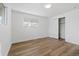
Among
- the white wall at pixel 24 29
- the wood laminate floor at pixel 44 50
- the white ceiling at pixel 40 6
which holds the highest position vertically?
the white ceiling at pixel 40 6

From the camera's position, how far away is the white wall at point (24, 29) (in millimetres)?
4590

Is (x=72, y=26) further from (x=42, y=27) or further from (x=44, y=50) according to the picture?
(x=42, y=27)

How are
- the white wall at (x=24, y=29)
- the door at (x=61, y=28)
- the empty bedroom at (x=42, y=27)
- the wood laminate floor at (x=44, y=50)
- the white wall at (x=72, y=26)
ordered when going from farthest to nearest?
the door at (x=61, y=28)
the white wall at (x=24, y=29)
the white wall at (x=72, y=26)
the empty bedroom at (x=42, y=27)
the wood laminate floor at (x=44, y=50)

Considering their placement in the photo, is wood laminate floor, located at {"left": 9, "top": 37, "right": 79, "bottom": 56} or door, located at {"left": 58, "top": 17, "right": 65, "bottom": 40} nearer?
wood laminate floor, located at {"left": 9, "top": 37, "right": 79, "bottom": 56}

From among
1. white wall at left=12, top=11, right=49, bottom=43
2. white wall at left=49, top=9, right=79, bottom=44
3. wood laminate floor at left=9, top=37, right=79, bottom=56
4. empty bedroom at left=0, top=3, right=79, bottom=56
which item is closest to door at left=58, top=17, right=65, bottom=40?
empty bedroom at left=0, top=3, right=79, bottom=56

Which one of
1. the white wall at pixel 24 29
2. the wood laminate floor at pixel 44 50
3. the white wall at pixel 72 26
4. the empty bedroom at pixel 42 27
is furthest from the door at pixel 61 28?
the wood laminate floor at pixel 44 50

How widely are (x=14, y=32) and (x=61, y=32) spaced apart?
12.4 ft

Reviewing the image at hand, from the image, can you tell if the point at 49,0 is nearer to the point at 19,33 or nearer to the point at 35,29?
the point at 19,33

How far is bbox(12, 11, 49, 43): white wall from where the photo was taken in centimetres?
459

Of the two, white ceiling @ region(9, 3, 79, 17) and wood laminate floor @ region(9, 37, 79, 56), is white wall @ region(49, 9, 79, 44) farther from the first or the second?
wood laminate floor @ region(9, 37, 79, 56)

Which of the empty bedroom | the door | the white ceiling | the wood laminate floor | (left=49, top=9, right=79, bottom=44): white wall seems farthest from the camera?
the door

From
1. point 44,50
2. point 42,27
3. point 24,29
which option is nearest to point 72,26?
point 44,50

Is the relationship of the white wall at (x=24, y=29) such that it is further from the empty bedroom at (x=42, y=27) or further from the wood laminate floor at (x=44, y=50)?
the wood laminate floor at (x=44, y=50)

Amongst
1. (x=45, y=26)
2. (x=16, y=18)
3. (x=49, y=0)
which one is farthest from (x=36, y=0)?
(x=45, y=26)
